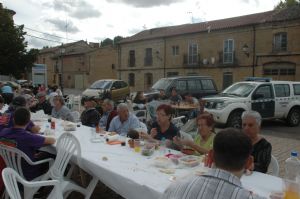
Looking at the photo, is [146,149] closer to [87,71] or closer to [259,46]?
[259,46]

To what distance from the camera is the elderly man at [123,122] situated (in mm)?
5477

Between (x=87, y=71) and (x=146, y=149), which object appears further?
(x=87, y=71)

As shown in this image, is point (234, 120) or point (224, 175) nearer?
point (224, 175)

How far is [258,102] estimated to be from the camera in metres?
10.6

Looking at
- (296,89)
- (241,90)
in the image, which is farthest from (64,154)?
(296,89)

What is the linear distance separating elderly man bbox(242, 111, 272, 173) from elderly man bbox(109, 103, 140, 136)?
237 cm

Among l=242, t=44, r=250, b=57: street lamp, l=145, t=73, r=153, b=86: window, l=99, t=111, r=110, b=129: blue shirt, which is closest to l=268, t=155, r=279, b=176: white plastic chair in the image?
l=99, t=111, r=110, b=129: blue shirt

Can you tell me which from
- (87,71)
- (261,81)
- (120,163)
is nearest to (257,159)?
(120,163)

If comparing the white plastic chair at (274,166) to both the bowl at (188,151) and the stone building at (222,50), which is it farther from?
the stone building at (222,50)

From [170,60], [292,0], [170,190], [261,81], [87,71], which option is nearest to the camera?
[170,190]

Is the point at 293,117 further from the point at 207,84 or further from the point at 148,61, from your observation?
the point at 148,61

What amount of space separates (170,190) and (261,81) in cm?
1032

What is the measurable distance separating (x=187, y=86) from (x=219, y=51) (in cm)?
1543

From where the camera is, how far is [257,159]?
335cm
